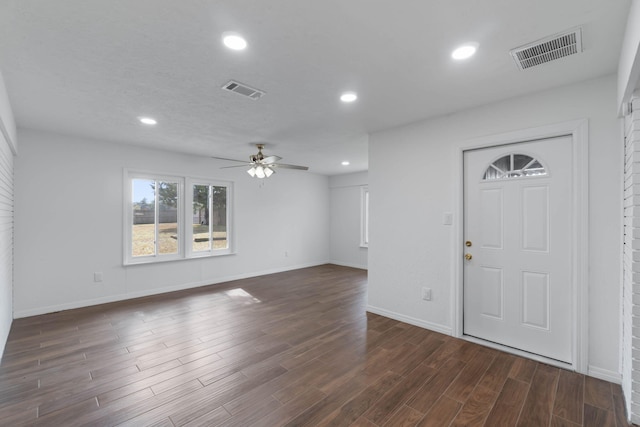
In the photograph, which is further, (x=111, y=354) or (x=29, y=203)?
(x=29, y=203)

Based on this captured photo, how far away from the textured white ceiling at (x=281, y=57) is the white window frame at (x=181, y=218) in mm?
1443

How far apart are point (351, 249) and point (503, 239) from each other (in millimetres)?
5080

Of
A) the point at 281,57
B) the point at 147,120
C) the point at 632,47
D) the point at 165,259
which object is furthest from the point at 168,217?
the point at 632,47

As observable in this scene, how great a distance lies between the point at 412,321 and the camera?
3721mm

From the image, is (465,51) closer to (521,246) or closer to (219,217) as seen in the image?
(521,246)

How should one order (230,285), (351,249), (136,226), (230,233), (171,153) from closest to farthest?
(136,226), (171,153), (230,285), (230,233), (351,249)

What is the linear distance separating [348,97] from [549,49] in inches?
63.6

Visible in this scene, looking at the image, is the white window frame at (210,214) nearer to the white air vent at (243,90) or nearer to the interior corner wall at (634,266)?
the white air vent at (243,90)

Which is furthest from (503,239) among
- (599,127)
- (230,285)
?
(230,285)

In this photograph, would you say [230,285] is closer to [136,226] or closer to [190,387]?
[136,226]

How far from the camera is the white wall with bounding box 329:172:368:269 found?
7.80 meters

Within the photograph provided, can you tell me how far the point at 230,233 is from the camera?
251 inches

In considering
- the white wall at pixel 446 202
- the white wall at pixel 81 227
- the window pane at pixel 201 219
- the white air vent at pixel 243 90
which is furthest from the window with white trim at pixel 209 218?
the white wall at pixel 446 202

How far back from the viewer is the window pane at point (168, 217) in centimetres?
538
